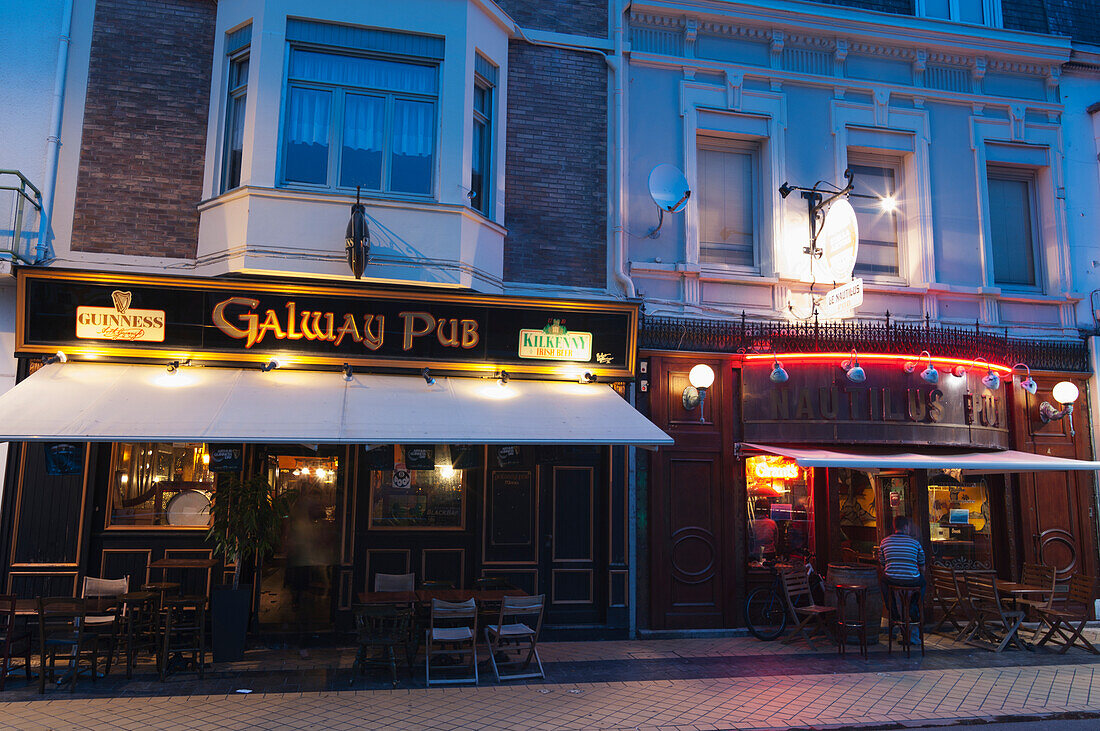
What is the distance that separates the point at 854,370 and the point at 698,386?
6.74ft

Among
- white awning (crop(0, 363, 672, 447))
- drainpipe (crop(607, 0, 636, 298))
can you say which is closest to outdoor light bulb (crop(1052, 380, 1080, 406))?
drainpipe (crop(607, 0, 636, 298))

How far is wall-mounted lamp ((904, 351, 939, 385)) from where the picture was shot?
408 inches

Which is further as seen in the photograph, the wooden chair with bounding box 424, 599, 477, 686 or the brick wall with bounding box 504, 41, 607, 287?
the brick wall with bounding box 504, 41, 607, 287

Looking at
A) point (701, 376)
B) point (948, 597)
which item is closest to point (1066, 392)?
point (948, 597)

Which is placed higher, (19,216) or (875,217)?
(875,217)

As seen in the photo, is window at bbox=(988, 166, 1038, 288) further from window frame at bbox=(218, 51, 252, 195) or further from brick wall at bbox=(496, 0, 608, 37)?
window frame at bbox=(218, 51, 252, 195)

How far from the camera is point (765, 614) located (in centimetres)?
1021

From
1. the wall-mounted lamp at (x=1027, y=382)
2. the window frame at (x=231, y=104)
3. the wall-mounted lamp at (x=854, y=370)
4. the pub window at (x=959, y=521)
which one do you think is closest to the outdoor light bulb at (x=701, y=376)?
the wall-mounted lamp at (x=854, y=370)

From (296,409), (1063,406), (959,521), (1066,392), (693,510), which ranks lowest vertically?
(959,521)

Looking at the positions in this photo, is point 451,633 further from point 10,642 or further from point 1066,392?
point 1066,392

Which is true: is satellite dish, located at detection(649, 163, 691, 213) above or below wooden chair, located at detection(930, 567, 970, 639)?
above

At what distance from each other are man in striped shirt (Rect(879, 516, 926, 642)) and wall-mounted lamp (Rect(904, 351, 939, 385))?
6.74ft

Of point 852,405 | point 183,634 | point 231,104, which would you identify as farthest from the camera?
point 852,405

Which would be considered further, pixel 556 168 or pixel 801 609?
pixel 556 168
